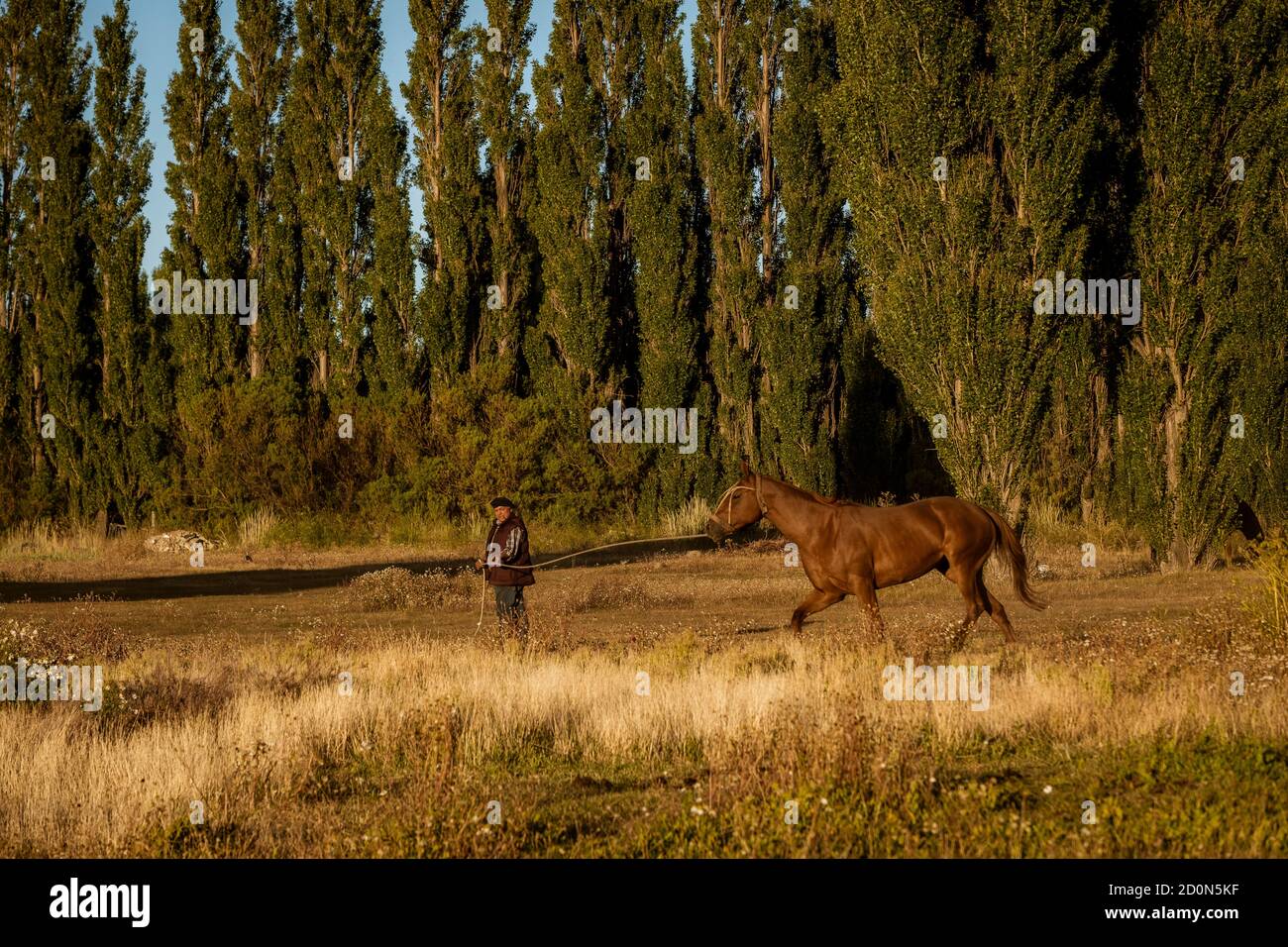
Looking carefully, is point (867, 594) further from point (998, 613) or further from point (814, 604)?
point (998, 613)

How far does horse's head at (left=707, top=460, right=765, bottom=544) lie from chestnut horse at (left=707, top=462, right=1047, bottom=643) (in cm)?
1

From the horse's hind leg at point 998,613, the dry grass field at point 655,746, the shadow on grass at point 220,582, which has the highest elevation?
the horse's hind leg at point 998,613

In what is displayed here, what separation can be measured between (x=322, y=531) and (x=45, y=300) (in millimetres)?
11639

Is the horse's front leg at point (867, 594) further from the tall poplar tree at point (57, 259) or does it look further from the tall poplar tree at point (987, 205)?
the tall poplar tree at point (57, 259)

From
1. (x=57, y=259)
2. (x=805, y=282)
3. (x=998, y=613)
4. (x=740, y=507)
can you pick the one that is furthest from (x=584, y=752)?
(x=57, y=259)

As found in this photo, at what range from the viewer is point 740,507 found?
14.2 metres

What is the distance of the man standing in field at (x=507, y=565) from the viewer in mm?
14305

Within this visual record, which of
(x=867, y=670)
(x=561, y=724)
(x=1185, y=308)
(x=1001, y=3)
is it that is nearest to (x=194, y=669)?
(x=561, y=724)

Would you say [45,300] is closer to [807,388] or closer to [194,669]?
[807,388]

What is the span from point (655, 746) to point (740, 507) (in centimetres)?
559

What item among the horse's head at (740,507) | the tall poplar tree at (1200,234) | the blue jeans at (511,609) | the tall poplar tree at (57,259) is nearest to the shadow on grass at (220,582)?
the blue jeans at (511,609)

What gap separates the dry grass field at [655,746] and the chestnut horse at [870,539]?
53 centimetres

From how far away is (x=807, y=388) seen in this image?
34219 millimetres

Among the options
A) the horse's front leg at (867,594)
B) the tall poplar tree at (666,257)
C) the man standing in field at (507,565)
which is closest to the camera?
the horse's front leg at (867,594)
